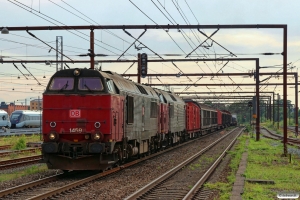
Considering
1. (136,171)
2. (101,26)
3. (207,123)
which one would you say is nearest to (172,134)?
(101,26)

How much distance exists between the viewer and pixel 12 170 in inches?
754

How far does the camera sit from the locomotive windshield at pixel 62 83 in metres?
16.5

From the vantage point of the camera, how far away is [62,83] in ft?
54.5

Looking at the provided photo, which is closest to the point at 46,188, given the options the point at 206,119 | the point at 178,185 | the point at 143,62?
the point at 178,185

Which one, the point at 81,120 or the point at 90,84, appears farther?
the point at 90,84

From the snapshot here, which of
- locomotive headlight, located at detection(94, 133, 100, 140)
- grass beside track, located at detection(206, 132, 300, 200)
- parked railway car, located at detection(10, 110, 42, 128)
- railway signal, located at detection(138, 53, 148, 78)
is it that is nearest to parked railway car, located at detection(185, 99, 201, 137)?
railway signal, located at detection(138, 53, 148, 78)

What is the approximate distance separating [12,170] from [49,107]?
14.2ft

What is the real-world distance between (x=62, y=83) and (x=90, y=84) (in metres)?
0.99

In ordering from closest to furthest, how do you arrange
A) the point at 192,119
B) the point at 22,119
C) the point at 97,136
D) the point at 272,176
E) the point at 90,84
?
1. the point at 97,136
2. the point at 272,176
3. the point at 90,84
4. the point at 192,119
5. the point at 22,119

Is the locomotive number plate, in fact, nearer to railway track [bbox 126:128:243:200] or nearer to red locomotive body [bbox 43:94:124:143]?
red locomotive body [bbox 43:94:124:143]

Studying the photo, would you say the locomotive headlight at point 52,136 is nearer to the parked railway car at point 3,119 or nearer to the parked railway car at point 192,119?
the parked railway car at point 192,119

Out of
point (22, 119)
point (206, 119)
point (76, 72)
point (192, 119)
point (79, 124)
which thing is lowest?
point (22, 119)

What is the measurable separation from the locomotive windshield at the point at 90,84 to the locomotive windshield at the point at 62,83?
310 mm

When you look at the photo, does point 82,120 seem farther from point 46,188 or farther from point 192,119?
point 192,119
